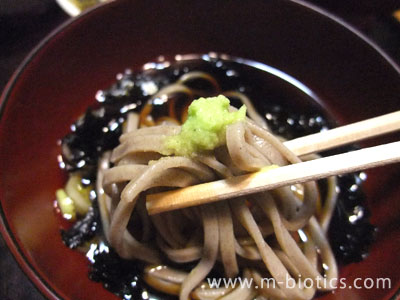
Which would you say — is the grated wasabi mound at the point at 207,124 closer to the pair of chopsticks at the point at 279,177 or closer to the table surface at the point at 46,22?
the pair of chopsticks at the point at 279,177

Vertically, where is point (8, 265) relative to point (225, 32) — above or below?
below

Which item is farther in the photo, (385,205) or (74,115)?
(74,115)

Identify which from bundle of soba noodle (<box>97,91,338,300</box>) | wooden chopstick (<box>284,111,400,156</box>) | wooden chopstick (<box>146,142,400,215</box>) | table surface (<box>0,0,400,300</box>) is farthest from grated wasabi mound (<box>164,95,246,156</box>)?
table surface (<box>0,0,400,300</box>)

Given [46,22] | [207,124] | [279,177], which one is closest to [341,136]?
[279,177]

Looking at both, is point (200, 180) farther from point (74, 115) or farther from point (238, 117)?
point (74, 115)

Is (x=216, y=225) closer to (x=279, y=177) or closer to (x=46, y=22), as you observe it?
(x=279, y=177)

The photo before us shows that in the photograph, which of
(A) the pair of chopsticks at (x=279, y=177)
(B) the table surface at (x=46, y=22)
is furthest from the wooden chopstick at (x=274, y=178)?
(B) the table surface at (x=46, y=22)

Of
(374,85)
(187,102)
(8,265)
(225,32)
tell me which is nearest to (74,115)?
(187,102)

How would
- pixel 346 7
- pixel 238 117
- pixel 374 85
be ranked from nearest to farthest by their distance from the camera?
pixel 238 117 → pixel 374 85 → pixel 346 7
